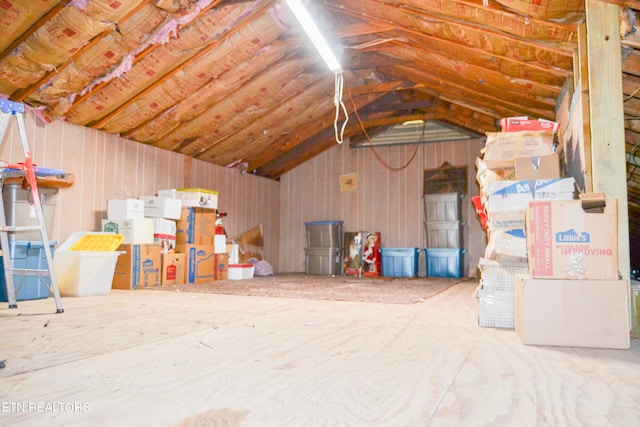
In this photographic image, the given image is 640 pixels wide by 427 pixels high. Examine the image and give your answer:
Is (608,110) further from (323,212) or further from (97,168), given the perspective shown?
(323,212)

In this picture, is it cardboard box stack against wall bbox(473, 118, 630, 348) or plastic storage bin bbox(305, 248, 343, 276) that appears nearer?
cardboard box stack against wall bbox(473, 118, 630, 348)

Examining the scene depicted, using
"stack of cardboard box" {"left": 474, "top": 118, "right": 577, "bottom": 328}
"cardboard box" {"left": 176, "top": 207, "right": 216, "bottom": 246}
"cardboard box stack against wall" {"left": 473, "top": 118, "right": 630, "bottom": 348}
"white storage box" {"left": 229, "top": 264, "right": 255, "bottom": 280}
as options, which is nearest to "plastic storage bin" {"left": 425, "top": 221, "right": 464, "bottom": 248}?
"white storage box" {"left": 229, "top": 264, "right": 255, "bottom": 280}

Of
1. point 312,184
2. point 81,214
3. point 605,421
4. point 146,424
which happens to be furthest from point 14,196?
point 312,184

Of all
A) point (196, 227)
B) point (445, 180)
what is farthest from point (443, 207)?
point (196, 227)

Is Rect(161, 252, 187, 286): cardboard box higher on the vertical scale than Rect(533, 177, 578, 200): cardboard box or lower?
lower

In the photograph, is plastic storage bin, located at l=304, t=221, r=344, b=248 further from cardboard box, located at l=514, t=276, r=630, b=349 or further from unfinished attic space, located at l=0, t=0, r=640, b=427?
cardboard box, located at l=514, t=276, r=630, b=349

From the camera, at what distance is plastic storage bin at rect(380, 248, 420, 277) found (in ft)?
23.7

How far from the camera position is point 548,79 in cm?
402

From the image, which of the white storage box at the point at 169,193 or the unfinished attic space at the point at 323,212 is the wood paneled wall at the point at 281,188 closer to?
the unfinished attic space at the point at 323,212

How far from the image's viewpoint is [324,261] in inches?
305

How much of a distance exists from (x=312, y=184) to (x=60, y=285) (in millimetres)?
5410

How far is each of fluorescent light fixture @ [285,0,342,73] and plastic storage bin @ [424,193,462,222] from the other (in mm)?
3195

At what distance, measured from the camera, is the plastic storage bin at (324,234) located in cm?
776

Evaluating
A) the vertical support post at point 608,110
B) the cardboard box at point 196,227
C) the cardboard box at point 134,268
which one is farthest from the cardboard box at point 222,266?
the vertical support post at point 608,110
